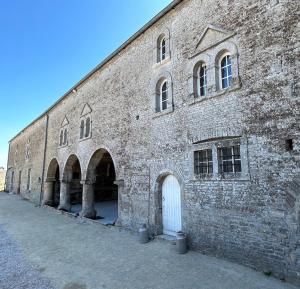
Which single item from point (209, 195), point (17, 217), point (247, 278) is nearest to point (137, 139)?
point (209, 195)

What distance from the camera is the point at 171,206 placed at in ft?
27.8

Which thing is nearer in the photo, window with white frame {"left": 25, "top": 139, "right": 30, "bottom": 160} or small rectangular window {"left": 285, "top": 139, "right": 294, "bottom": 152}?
small rectangular window {"left": 285, "top": 139, "right": 294, "bottom": 152}

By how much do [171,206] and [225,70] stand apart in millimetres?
4657

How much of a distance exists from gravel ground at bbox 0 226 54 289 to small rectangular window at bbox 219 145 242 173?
496cm

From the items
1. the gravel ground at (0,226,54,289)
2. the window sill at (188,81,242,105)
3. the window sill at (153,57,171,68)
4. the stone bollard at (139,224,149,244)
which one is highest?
the window sill at (153,57,171,68)

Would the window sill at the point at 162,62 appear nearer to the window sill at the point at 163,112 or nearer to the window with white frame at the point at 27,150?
the window sill at the point at 163,112

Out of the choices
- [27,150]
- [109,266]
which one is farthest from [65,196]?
[27,150]

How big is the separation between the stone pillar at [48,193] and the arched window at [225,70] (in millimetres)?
16583

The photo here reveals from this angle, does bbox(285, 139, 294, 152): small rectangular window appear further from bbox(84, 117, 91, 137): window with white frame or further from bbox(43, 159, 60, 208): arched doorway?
bbox(43, 159, 60, 208): arched doorway

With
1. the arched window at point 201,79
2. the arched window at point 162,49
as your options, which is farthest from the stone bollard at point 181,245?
the arched window at point 162,49

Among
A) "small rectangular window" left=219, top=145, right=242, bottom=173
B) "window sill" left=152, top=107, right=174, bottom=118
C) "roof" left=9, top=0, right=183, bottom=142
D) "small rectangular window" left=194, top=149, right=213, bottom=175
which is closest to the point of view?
"small rectangular window" left=219, top=145, right=242, bottom=173

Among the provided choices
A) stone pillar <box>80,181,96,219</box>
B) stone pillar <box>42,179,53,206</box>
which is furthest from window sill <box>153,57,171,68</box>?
stone pillar <box>42,179,53,206</box>

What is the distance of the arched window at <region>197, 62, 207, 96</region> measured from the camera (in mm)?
7855

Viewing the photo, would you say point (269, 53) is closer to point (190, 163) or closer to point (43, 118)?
point (190, 163)
